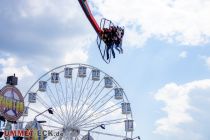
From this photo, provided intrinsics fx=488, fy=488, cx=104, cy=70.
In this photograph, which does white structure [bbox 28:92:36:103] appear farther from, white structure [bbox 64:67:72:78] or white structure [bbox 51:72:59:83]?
white structure [bbox 64:67:72:78]

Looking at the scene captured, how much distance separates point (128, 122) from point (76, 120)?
7.56m

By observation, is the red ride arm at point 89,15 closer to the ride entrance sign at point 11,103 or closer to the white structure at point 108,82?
the ride entrance sign at point 11,103

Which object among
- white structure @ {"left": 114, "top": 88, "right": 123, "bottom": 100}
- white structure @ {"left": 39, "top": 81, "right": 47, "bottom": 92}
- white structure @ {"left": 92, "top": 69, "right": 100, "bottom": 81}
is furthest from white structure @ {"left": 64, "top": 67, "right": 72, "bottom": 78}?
white structure @ {"left": 114, "top": 88, "right": 123, "bottom": 100}

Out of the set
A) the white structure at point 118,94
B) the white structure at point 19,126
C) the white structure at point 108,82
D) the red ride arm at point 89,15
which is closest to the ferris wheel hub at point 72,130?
the white structure at point 19,126

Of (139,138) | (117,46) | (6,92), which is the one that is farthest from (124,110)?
(117,46)

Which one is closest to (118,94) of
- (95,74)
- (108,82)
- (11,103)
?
(108,82)

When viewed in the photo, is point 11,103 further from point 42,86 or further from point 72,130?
point 42,86

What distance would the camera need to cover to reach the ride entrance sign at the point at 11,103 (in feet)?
140

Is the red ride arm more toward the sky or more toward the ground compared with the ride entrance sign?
more toward the sky

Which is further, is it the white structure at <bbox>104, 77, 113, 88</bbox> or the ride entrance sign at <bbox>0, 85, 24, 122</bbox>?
the white structure at <bbox>104, 77, 113, 88</bbox>

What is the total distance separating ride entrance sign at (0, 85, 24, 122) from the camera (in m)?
42.5

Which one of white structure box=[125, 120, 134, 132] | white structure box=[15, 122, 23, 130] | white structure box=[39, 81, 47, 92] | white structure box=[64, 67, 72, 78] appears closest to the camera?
white structure box=[15, 122, 23, 130]

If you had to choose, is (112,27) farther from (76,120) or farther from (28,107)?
(28,107)

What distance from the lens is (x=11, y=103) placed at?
43312 mm
